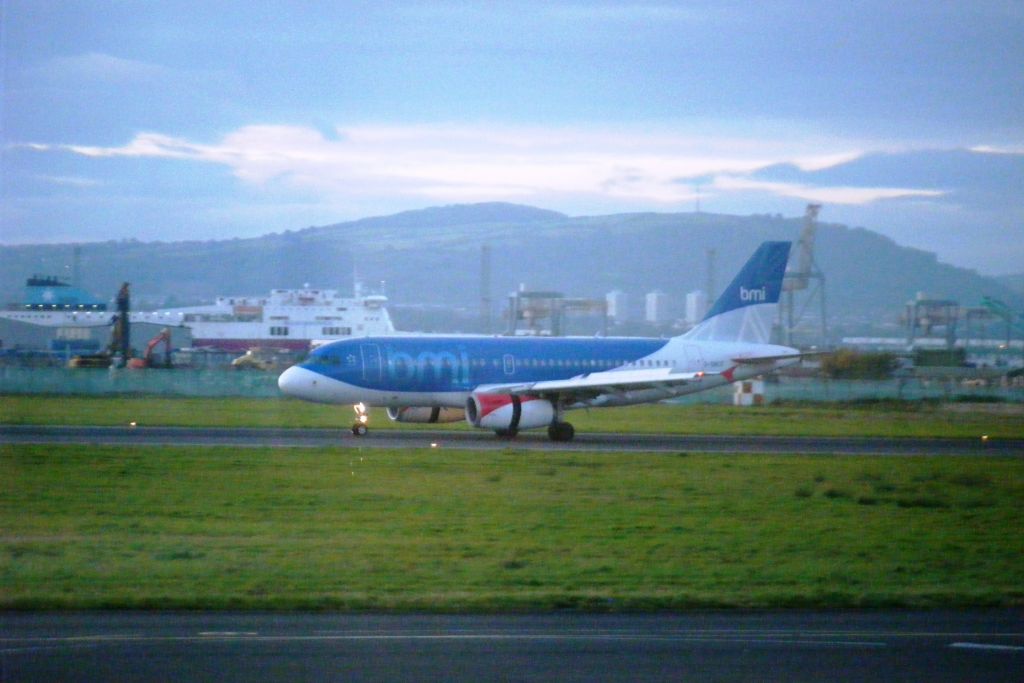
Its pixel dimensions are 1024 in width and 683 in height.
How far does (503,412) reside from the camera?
3481 cm

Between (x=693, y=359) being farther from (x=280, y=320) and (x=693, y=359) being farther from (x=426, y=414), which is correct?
(x=280, y=320)

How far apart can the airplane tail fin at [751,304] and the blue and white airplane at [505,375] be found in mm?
1641

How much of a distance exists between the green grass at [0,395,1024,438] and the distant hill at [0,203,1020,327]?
33321 mm

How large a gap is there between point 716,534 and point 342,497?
6725mm

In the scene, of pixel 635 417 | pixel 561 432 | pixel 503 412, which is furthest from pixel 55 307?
pixel 561 432

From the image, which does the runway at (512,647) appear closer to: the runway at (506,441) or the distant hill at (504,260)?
the runway at (506,441)

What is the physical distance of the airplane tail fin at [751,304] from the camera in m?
42.5

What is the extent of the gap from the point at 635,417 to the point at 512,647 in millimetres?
38862

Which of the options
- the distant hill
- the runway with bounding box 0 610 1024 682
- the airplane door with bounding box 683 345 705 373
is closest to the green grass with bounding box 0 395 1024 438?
the airplane door with bounding box 683 345 705 373

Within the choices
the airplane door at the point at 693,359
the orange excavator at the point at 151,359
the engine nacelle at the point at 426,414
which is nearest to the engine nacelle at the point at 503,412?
the engine nacelle at the point at 426,414

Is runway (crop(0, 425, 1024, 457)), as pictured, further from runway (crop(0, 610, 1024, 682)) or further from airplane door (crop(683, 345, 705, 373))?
runway (crop(0, 610, 1024, 682))

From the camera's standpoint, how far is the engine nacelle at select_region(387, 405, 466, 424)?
3700cm

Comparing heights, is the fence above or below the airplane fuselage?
below

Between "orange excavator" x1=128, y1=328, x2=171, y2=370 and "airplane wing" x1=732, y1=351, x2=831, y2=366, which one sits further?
"orange excavator" x1=128, y1=328, x2=171, y2=370
